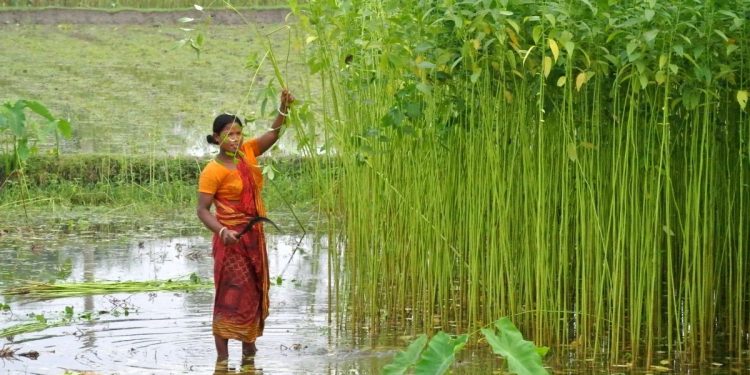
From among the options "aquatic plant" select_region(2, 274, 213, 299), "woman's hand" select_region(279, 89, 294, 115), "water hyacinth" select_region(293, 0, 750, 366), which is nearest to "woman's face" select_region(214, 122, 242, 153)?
"woman's hand" select_region(279, 89, 294, 115)

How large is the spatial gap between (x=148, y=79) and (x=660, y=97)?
44.8 feet

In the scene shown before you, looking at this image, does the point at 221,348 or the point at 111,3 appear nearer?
the point at 221,348

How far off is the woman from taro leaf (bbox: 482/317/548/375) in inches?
84.9

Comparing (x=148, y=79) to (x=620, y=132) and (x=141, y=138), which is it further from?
(x=620, y=132)

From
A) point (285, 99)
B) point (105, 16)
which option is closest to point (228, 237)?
point (285, 99)

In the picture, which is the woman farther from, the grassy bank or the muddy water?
the grassy bank

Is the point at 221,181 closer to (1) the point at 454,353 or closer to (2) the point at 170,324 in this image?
(2) the point at 170,324

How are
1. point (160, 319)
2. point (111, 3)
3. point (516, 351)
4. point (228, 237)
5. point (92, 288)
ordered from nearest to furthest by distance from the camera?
point (516, 351) → point (228, 237) → point (160, 319) → point (92, 288) → point (111, 3)

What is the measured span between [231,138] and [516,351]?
2379 millimetres

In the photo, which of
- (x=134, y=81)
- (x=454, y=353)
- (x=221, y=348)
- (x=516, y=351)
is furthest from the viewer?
(x=134, y=81)

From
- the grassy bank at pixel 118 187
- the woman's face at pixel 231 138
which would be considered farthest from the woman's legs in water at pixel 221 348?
the grassy bank at pixel 118 187

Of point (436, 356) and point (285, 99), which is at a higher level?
point (285, 99)

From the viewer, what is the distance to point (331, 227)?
23.4 feet

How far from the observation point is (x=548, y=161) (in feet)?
22.0
